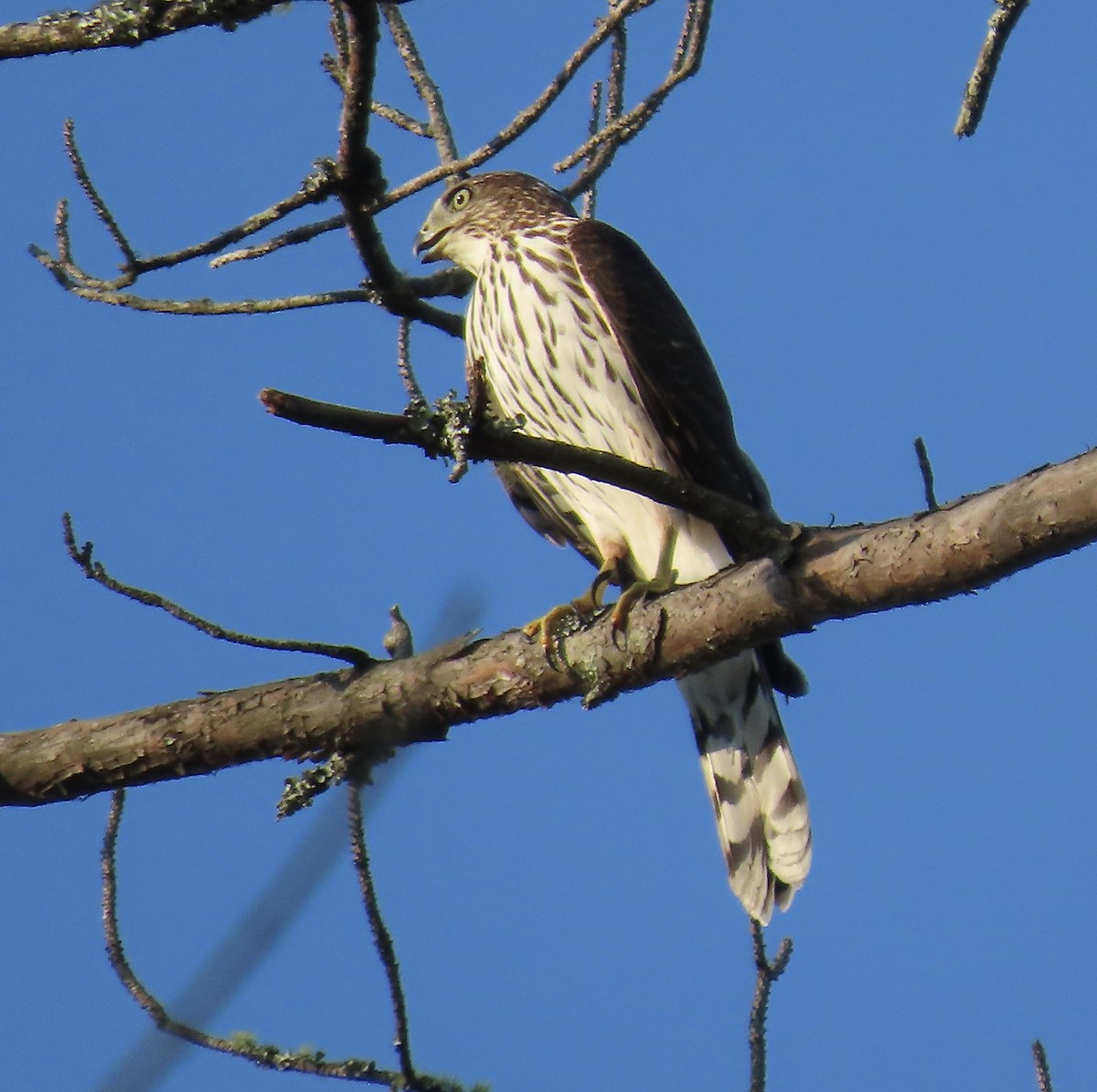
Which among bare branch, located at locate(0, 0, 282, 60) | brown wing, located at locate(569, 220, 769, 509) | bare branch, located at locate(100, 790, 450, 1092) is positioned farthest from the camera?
brown wing, located at locate(569, 220, 769, 509)

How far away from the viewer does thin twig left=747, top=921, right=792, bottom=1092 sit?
3.54 m

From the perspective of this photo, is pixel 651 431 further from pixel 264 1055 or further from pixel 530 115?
pixel 264 1055

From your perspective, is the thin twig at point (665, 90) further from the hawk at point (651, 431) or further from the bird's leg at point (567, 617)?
the bird's leg at point (567, 617)

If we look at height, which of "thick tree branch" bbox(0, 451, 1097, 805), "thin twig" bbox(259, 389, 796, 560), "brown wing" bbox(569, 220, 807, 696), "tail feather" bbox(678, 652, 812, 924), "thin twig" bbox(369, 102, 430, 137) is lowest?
"thin twig" bbox(259, 389, 796, 560)

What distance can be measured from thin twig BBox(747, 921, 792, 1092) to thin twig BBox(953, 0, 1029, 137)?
1.97m

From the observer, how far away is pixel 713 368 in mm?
5570

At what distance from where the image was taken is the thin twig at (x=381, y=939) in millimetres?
3244

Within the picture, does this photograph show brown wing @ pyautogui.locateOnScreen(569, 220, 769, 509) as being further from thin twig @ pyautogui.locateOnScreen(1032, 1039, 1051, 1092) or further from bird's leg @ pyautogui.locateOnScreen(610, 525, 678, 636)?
thin twig @ pyautogui.locateOnScreen(1032, 1039, 1051, 1092)

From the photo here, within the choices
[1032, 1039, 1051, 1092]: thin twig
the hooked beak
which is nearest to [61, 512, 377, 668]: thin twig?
[1032, 1039, 1051, 1092]: thin twig

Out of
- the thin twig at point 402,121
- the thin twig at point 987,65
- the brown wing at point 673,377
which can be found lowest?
the thin twig at point 987,65

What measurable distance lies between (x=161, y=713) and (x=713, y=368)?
8.64 ft

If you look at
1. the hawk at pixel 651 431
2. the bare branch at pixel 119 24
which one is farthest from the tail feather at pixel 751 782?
the bare branch at pixel 119 24

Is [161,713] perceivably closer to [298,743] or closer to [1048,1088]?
[298,743]

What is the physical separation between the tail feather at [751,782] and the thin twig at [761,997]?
130 centimetres
